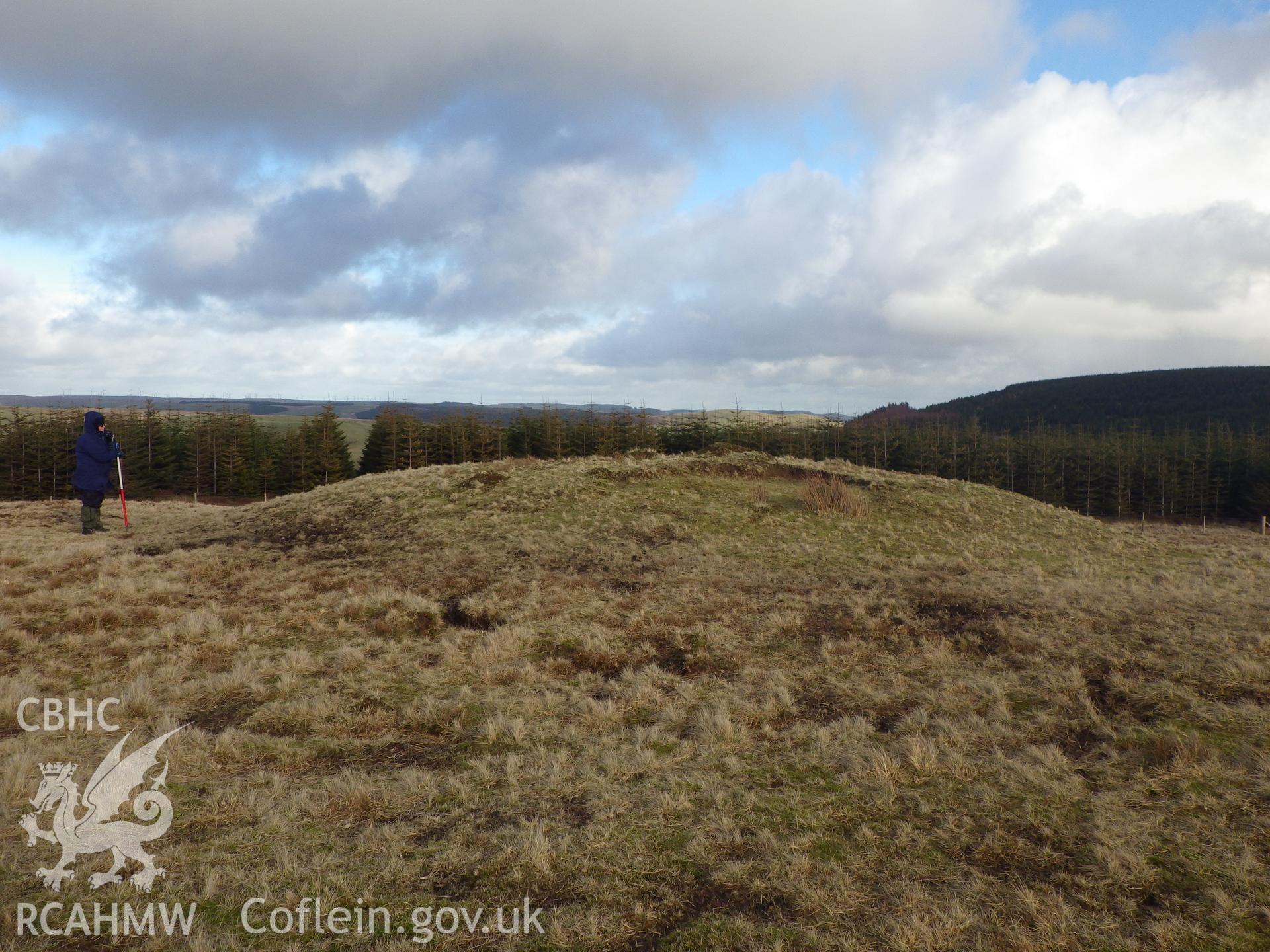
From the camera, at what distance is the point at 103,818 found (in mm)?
5336

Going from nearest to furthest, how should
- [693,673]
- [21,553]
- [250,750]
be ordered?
[250,750], [693,673], [21,553]

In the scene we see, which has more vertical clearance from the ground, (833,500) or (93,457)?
(93,457)

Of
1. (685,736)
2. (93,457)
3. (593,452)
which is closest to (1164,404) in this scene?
(593,452)

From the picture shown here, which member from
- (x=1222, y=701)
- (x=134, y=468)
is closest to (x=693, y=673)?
(x=1222, y=701)

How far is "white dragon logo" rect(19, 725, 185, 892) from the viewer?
15.3 feet

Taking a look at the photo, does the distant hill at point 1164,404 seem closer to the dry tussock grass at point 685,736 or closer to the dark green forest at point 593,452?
the dark green forest at point 593,452

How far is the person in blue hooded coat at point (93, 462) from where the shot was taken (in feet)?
58.9

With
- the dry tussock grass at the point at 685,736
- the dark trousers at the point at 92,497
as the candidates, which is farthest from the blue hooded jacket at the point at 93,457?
the dry tussock grass at the point at 685,736

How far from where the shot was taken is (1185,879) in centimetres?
461

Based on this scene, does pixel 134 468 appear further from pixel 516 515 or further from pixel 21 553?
pixel 516 515

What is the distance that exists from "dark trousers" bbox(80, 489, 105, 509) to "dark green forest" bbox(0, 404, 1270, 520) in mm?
33648

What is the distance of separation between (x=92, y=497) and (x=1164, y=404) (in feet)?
758

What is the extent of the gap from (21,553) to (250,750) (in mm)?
14082

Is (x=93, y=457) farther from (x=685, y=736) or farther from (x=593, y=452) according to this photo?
(x=593, y=452)
